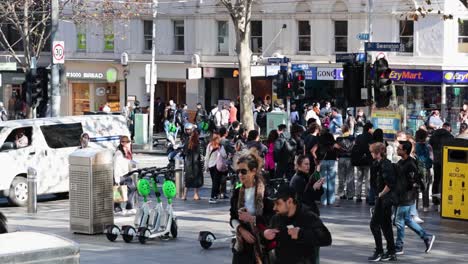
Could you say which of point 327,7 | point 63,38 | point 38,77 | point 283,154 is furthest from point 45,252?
point 63,38

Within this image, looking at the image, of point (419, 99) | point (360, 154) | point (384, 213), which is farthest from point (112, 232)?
point (419, 99)

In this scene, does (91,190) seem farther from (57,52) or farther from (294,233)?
(57,52)

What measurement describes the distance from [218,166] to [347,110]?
1909 cm

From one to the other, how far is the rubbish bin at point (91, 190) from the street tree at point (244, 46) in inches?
727

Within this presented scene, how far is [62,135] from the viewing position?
78.7 feet

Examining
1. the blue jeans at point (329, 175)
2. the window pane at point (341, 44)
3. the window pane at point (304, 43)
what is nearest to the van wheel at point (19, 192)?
the blue jeans at point (329, 175)

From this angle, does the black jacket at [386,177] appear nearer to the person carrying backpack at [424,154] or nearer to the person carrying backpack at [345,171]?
the person carrying backpack at [424,154]

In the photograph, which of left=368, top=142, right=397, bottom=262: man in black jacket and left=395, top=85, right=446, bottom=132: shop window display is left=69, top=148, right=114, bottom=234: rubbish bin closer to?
left=368, top=142, right=397, bottom=262: man in black jacket

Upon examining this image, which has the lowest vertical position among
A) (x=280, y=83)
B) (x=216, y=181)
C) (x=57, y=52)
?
(x=216, y=181)

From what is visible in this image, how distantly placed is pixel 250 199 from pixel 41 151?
13.9 m

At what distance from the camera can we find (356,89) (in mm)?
23766

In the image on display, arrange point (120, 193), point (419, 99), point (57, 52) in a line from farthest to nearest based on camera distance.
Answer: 1. point (419, 99)
2. point (57, 52)
3. point (120, 193)

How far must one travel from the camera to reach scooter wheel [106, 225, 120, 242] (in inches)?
667

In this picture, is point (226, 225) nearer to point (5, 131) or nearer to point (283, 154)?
point (283, 154)
